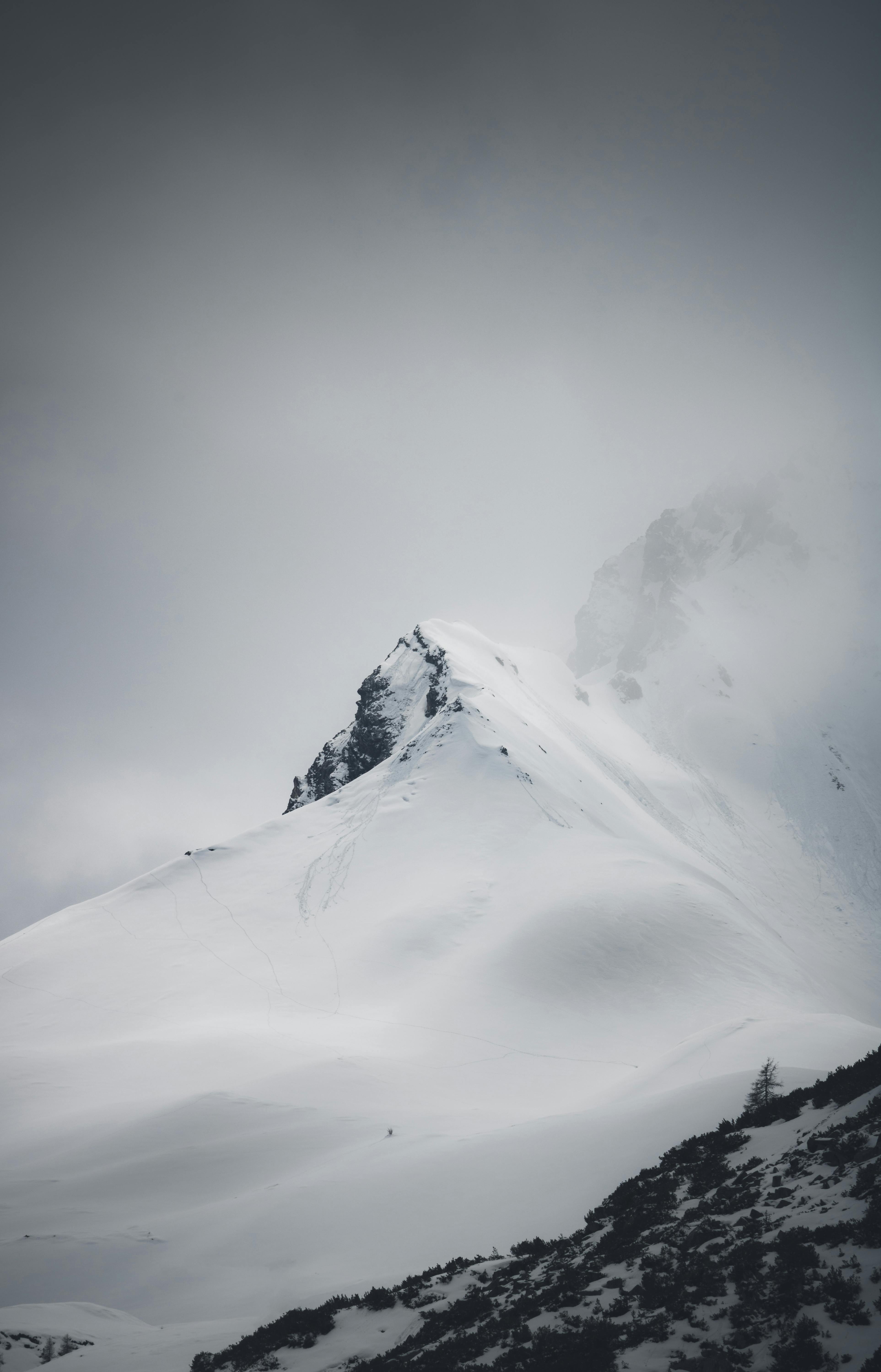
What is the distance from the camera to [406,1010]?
51.0 meters

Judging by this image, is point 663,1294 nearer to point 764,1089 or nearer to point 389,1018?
point 764,1089

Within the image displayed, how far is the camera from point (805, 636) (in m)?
172

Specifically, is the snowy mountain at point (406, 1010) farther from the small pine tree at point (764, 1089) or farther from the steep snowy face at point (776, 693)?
the steep snowy face at point (776, 693)

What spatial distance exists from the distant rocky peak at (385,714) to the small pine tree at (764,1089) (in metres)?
76.7

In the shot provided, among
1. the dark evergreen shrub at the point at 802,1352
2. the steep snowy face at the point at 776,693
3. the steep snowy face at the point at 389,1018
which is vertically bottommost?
the dark evergreen shrub at the point at 802,1352

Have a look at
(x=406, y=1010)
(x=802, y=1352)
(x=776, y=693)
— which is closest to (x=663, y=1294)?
(x=802, y=1352)

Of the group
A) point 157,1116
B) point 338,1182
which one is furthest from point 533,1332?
point 157,1116

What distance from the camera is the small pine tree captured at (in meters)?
23.1

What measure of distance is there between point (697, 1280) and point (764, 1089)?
600 inches

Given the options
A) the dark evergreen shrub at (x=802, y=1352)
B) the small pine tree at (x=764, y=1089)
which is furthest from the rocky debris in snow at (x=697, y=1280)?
the small pine tree at (x=764, y=1089)

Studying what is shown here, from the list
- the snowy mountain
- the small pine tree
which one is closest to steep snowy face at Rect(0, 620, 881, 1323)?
the snowy mountain

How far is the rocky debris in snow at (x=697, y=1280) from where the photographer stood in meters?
9.33

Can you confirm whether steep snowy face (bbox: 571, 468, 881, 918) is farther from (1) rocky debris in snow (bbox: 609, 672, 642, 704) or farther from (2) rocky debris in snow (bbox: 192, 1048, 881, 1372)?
(2) rocky debris in snow (bbox: 192, 1048, 881, 1372)

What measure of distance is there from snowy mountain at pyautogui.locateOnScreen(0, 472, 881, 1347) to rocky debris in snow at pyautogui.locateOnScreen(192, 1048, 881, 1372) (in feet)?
16.3
